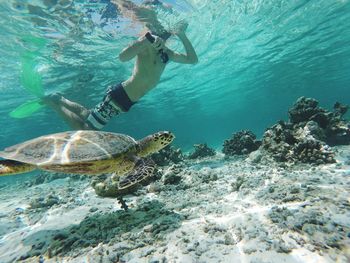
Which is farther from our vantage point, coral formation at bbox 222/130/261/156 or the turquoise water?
the turquoise water

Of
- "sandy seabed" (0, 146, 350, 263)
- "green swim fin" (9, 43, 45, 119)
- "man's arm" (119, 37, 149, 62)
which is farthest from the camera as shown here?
"green swim fin" (9, 43, 45, 119)

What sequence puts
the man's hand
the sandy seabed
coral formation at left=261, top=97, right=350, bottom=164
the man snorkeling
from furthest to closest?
the man snorkeling → the man's hand → coral formation at left=261, top=97, right=350, bottom=164 → the sandy seabed

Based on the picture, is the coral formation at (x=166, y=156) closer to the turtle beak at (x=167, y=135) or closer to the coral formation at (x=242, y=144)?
the coral formation at (x=242, y=144)

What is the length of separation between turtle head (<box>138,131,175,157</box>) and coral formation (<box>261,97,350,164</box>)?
383 cm

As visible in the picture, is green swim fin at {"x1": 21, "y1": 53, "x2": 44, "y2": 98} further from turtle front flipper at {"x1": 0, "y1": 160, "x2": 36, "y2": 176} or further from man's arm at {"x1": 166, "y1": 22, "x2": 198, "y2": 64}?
turtle front flipper at {"x1": 0, "y1": 160, "x2": 36, "y2": 176}

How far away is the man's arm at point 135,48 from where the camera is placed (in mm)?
7617

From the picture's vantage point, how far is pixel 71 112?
27.8 ft

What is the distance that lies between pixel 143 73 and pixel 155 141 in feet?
16.4

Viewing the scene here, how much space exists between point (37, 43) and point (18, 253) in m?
13.7

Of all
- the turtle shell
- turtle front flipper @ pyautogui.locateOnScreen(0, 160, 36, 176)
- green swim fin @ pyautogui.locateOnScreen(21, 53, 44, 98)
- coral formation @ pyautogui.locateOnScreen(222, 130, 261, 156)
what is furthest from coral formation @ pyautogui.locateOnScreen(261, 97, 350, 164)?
green swim fin @ pyautogui.locateOnScreen(21, 53, 44, 98)

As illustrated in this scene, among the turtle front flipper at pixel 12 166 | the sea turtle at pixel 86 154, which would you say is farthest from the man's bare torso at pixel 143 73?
the turtle front flipper at pixel 12 166

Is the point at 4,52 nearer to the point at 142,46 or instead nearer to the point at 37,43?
the point at 37,43

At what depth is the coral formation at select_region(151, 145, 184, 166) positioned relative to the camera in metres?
9.16

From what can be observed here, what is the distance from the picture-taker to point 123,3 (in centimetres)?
1113
